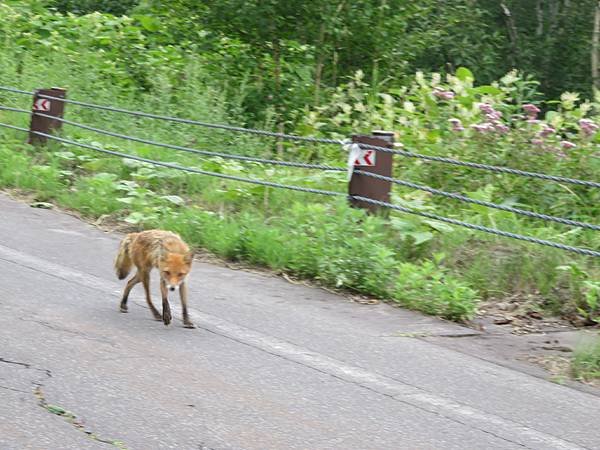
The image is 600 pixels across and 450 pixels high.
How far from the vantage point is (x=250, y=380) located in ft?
19.5

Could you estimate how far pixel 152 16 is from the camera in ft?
58.2

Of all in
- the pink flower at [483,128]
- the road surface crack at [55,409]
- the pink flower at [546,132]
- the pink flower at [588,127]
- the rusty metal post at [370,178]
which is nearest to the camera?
the road surface crack at [55,409]

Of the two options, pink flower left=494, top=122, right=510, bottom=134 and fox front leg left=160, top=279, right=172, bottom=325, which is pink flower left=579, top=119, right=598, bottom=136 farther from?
fox front leg left=160, top=279, right=172, bottom=325

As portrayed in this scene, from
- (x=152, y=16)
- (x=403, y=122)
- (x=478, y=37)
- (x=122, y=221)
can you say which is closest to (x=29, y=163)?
(x=122, y=221)

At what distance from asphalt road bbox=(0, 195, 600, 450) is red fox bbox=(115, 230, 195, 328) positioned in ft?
0.46

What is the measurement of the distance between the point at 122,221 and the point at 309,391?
5.12 m

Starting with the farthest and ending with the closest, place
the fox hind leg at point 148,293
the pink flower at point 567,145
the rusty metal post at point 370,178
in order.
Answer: the pink flower at point 567,145 → the rusty metal post at point 370,178 → the fox hind leg at point 148,293

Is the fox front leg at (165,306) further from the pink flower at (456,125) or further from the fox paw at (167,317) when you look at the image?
the pink flower at (456,125)

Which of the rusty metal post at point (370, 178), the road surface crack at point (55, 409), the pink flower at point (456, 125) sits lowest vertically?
the road surface crack at point (55, 409)

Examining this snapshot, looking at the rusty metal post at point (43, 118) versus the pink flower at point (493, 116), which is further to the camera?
the rusty metal post at point (43, 118)

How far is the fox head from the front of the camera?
22.3 ft

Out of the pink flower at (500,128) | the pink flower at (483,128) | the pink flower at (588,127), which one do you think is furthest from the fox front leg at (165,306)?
the pink flower at (588,127)

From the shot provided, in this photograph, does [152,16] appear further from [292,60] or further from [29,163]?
[29,163]

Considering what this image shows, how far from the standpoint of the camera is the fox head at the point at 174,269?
6793mm
